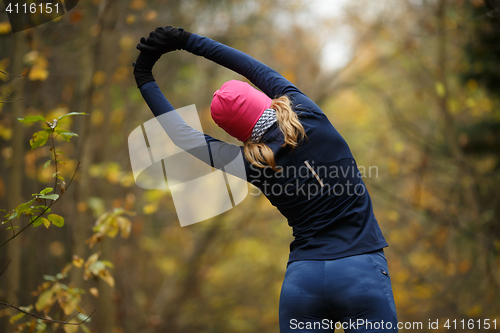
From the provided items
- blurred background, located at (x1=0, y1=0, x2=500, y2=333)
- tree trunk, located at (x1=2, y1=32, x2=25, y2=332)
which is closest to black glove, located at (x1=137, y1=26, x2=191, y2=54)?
blurred background, located at (x1=0, y1=0, x2=500, y2=333)

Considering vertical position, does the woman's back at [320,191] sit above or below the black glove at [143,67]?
below

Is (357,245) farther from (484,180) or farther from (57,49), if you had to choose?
(57,49)

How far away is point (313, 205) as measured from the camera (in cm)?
174

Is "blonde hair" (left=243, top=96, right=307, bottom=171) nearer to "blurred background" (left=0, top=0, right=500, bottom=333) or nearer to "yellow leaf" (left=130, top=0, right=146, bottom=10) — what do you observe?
"blurred background" (left=0, top=0, right=500, bottom=333)

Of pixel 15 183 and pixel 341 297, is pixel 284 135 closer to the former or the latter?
pixel 341 297

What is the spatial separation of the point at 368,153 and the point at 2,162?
7.64m

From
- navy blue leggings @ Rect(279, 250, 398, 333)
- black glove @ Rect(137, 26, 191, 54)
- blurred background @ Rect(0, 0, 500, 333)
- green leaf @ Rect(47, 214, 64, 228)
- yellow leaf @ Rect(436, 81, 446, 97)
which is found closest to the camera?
navy blue leggings @ Rect(279, 250, 398, 333)

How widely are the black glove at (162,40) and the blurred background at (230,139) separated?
4.76 ft

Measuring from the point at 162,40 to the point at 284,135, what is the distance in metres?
0.79

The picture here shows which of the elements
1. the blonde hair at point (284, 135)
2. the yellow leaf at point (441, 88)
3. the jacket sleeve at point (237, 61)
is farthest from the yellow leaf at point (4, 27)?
the yellow leaf at point (441, 88)

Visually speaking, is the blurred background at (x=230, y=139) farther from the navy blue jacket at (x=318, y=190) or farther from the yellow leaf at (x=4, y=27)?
the navy blue jacket at (x=318, y=190)

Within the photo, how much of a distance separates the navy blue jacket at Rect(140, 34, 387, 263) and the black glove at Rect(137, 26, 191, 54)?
1.10ft

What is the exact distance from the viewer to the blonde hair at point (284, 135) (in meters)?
1.71

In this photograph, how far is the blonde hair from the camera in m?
1.71
